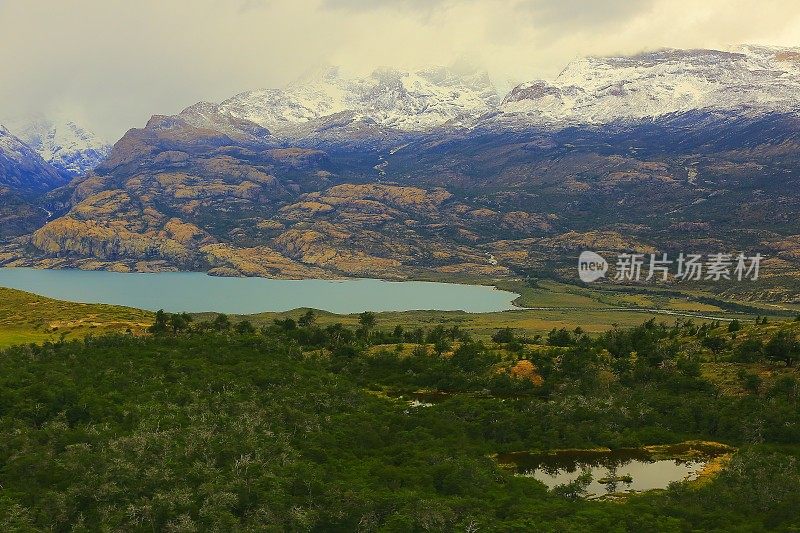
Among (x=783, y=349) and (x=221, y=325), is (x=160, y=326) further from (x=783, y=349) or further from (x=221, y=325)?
(x=783, y=349)

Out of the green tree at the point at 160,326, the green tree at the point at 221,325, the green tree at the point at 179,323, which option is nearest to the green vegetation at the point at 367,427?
the green tree at the point at 179,323

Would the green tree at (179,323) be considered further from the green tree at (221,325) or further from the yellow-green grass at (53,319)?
the green tree at (221,325)

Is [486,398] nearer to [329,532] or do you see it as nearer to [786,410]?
[786,410]

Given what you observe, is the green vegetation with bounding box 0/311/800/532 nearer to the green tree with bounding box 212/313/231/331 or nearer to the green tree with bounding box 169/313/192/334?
the green tree with bounding box 169/313/192/334

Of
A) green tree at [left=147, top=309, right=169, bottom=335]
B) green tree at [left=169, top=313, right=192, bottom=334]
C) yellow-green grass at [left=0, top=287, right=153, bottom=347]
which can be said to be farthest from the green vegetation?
yellow-green grass at [left=0, top=287, right=153, bottom=347]

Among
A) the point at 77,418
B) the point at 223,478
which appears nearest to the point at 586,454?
the point at 223,478

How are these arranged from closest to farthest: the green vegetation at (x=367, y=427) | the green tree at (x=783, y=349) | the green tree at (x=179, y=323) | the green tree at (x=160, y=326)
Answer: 1. the green vegetation at (x=367, y=427)
2. the green tree at (x=783, y=349)
3. the green tree at (x=179, y=323)
4. the green tree at (x=160, y=326)

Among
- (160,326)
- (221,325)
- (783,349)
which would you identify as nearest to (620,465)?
(783,349)
